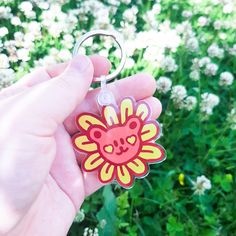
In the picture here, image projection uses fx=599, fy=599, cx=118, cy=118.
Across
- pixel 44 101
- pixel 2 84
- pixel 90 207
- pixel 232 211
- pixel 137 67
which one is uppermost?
pixel 44 101

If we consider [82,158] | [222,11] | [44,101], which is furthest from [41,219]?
[222,11]

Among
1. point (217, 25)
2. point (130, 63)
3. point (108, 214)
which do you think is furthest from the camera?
point (217, 25)

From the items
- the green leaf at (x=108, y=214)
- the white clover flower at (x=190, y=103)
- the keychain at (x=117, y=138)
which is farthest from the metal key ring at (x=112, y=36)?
the white clover flower at (x=190, y=103)

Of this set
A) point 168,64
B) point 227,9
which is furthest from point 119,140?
point 227,9

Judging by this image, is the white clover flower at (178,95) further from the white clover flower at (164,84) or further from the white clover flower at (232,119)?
the white clover flower at (232,119)

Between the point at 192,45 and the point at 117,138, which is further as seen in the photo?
the point at 192,45

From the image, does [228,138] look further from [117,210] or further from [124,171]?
[124,171]

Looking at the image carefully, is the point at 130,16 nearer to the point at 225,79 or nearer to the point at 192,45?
the point at 192,45

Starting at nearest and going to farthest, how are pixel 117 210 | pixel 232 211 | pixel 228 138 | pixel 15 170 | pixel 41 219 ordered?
pixel 15 170, pixel 41 219, pixel 117 210, pixel 232 211, pixel 228 138
